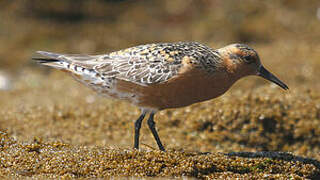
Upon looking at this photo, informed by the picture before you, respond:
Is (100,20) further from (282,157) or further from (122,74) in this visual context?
(282,157)

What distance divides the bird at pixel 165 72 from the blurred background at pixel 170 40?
1102mm

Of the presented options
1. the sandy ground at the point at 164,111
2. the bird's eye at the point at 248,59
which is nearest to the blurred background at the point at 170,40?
the sandy ground at the point at 164,111

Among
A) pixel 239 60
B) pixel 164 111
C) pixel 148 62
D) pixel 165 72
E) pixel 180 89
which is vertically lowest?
pixel 164 111

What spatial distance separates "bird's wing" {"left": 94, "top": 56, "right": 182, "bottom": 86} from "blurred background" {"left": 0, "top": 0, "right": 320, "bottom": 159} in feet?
4.20

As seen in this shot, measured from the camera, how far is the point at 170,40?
48.4 feet

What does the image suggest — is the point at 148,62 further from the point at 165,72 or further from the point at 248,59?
the point at 248,59

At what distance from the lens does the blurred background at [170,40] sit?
28.8 feet

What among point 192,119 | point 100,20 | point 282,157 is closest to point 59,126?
point 192,119

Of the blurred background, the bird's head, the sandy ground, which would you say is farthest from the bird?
the blurred background

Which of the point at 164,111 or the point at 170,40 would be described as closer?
the point at 164,111

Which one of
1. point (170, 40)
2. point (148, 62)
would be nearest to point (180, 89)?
point (148, 62)

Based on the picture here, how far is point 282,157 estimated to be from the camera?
21.6ft

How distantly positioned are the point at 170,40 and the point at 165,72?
27.4 feet

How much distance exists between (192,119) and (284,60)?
4896 millimetres
